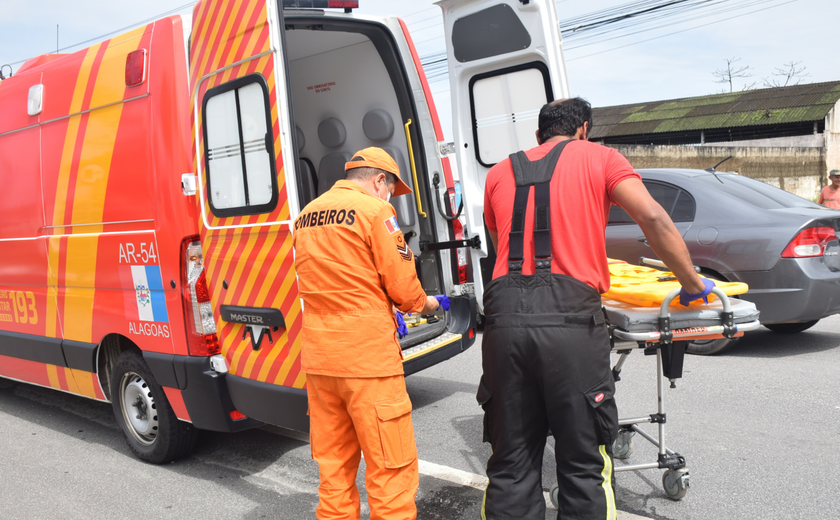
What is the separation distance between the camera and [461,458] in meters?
3.77

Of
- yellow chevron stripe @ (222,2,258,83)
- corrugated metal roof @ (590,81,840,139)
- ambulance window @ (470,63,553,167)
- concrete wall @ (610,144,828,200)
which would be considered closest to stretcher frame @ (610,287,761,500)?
ambulance window @ (470,63,553,167)

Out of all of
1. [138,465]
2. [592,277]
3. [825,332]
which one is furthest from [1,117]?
[825,332]

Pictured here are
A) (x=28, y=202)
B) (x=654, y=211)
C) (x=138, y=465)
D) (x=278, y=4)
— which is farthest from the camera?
(x=28, y=202)

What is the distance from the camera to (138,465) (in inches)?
160

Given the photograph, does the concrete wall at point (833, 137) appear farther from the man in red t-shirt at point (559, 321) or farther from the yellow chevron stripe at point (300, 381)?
the yellow chevron stripe at point (300, 381)

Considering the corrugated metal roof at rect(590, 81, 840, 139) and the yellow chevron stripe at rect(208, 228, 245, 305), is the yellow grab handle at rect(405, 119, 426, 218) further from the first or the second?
the corrugated metal roof at rect(590, 81, 840, 139)

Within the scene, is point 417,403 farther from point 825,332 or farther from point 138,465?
point 825,332

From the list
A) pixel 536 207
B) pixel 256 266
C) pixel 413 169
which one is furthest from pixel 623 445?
pixel 413 169

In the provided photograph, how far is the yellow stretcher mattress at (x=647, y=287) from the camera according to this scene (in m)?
2.79

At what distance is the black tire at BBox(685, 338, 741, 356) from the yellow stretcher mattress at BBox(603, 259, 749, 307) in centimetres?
255

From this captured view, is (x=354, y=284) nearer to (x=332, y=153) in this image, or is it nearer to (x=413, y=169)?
(x=413, y=169)

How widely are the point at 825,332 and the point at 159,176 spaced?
5777 mm

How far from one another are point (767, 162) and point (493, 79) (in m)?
22.4

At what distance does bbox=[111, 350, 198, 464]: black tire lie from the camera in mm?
3887
